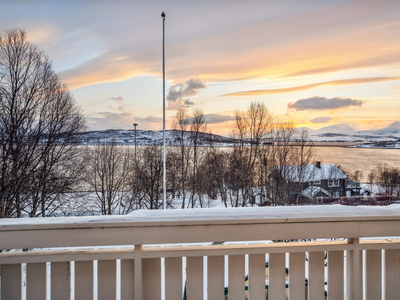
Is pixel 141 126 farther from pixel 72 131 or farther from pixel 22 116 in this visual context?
pixel 22 116

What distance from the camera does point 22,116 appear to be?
36.6 feet

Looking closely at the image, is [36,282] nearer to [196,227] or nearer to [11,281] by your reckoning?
[11,281]

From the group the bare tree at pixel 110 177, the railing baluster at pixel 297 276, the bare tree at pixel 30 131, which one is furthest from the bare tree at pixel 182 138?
the railing baluster at pixel 297 276

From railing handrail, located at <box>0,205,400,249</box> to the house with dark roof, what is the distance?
1733 cm

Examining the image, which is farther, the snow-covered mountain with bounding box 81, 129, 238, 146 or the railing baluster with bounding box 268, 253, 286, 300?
the snow-covered mountain with bounding box 81, 129, 238, 146

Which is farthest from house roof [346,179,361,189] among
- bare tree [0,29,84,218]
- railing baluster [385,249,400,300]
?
railing baluster [385,249,400,300]

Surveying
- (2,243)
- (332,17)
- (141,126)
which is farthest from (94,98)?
(2,243)

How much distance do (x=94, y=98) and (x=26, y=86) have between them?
5.32 m

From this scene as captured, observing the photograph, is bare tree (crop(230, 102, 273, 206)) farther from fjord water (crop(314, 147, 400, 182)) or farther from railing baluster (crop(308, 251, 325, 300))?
railing baluster (crop(308, 251, 325, 300))

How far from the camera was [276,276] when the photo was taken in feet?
3.27

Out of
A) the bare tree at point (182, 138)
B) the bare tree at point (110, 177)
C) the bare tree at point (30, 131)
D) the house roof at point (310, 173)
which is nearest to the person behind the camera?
the bare tree at point (30, 131)

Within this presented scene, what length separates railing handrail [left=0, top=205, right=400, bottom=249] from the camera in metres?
0.87

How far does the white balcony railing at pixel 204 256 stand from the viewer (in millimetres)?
888

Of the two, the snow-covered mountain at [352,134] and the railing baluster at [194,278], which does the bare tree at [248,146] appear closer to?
the snow-covered mountain at [352,134]
